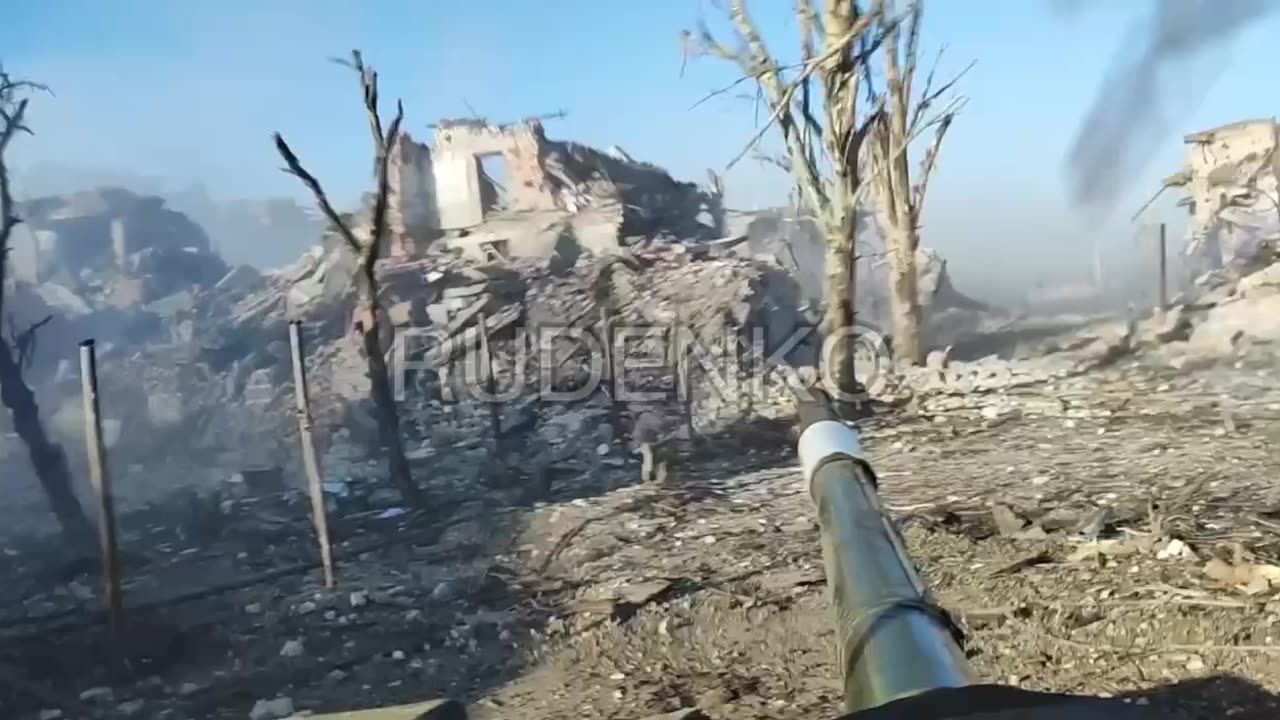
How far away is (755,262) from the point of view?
1797cm

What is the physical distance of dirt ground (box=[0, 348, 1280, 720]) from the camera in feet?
13.2

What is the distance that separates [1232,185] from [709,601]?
19.0m

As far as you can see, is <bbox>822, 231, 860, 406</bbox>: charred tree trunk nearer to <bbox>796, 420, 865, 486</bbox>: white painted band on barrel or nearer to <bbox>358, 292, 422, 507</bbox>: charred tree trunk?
<bbox>358, 292, 422, 507</bbox>: charred tree trunk

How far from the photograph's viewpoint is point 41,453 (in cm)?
807

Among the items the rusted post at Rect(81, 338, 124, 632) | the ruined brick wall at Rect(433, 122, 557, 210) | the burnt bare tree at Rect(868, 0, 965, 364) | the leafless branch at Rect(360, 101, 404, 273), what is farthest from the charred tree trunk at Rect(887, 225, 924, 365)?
the rusted post at Rect(81, 338, 124, 632)

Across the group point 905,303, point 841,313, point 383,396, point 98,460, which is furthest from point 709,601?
point 905,303

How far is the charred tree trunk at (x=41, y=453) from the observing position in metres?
7.91

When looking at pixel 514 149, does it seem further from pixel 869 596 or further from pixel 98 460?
pixel 869 596

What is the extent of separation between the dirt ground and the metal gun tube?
1459 mm

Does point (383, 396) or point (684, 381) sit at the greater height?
point (383, 396)

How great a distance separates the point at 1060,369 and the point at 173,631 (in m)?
9.69

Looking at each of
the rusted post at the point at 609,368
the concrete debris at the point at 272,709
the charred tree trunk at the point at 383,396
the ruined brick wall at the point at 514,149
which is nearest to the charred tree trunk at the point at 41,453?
the charred tree trunk at the point at 383,396

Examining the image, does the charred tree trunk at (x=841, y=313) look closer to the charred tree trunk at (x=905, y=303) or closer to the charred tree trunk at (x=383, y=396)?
the charred tree trunk at (x=905, y=303)

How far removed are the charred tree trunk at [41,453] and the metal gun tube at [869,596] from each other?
23.3 ft
